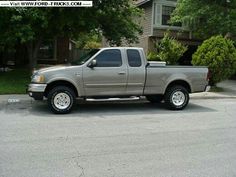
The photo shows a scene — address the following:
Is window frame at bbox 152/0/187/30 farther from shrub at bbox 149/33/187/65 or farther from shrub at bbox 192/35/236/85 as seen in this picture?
shrub at bbox 192/35/236/85

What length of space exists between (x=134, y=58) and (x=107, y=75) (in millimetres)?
1060

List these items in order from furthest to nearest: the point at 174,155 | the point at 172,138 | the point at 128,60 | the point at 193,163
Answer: the point at 128,60
the point at 172,138
the point at 174,155
the point at 193,163

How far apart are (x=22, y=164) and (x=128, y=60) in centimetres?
637

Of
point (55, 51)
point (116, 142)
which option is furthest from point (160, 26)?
point (116, 142)

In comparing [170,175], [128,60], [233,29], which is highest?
[233,29]

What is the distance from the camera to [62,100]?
1120 cm

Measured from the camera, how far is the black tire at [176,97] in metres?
12.4

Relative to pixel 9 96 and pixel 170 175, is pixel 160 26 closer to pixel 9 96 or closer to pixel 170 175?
pixel 9 96

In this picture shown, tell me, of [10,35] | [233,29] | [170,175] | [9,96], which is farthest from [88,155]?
[233,29]

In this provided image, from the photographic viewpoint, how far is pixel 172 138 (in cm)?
834

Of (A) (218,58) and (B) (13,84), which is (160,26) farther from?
(B) (13,84)

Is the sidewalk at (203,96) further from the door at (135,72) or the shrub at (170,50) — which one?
the door at (135,72)

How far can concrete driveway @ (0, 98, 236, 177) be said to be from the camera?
19.9ft

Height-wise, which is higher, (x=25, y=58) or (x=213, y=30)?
(x=213, y=30)
